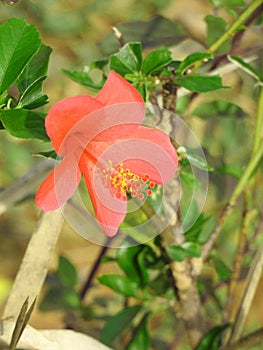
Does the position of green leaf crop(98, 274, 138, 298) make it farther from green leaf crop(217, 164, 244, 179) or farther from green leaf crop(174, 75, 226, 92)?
green leaf crop(174, 75, 226, 92)

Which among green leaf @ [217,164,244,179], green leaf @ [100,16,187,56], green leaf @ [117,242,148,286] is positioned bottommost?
green leaf @ [117,242,148,286]

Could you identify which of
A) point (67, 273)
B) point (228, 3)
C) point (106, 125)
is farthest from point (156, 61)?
point (67, 273)

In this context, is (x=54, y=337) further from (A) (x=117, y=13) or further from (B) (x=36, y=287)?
(A) (x=117, y=13)

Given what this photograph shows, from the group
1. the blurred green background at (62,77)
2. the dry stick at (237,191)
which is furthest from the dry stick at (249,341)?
the blurred green background at (62,77)

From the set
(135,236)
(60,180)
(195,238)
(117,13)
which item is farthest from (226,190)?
(117,13)

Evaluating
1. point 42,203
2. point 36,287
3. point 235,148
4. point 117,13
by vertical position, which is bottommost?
point 117,13

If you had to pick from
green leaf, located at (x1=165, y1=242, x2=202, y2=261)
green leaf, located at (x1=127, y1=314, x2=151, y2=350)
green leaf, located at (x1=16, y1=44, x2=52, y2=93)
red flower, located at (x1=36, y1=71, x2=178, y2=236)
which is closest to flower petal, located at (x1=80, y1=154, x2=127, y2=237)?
red flower, located at (x1=36, y1=71, x2=178, y2=236)

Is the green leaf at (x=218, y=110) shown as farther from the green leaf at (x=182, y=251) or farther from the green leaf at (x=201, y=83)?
the green leaf at (x=201, y=83)
